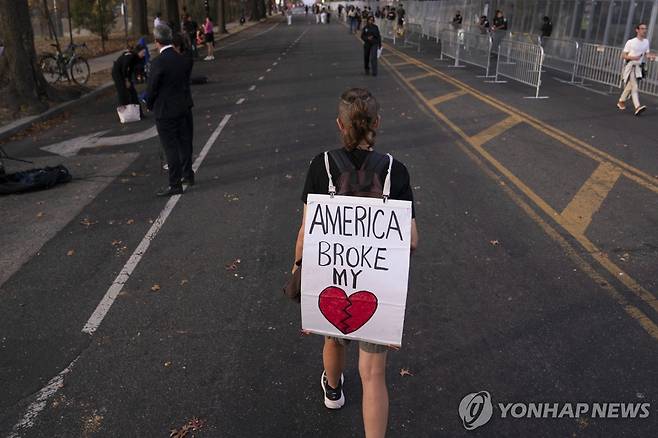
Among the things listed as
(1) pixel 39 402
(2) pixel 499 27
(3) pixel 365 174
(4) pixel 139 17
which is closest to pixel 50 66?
(4) pixel 139 17

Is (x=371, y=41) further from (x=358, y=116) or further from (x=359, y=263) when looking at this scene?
(x=359, y=263)

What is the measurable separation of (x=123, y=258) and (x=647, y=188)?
6798 mm

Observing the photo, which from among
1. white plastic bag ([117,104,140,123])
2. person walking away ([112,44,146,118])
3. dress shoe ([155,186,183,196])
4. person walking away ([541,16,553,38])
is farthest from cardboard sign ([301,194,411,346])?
person walking away ([541,16,553,38])

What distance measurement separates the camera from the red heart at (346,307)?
2.81 m

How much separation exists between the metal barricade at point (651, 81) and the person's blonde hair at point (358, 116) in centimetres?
1553

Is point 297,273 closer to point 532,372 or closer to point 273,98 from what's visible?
point 532,372

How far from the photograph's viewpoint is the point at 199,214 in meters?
7.13

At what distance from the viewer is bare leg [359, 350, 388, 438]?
289 centimetres

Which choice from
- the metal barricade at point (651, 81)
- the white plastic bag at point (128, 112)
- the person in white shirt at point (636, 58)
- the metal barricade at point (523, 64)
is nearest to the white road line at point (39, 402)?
the white plastic bag at point (128, 112)

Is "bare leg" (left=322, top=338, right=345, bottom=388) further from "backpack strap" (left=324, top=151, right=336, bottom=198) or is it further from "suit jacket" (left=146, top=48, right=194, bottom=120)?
"suit jacket" (left=146, top=48, right=194, bottom=120)

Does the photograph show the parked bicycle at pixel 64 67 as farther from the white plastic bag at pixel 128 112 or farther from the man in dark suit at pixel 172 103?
the man in dark suit at pixel 172 103

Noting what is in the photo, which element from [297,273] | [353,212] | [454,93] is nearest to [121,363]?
[297,273]

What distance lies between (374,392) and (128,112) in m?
11.0

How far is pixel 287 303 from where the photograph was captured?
4.93 m
